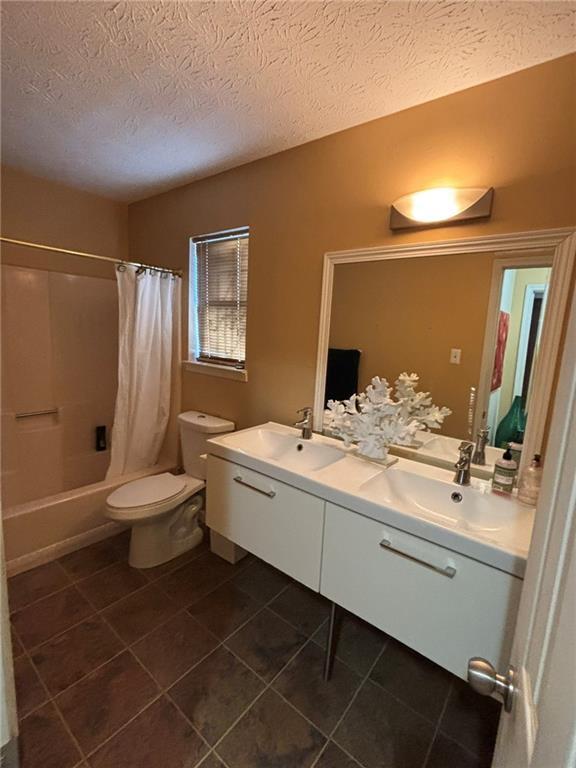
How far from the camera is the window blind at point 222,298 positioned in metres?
2.23

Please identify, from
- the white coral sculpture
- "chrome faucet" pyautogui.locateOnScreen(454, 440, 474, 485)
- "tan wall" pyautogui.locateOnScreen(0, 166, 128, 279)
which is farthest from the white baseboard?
"chrome faucet" pyautogui.locateOnScreen(454, 440, 474, 485)

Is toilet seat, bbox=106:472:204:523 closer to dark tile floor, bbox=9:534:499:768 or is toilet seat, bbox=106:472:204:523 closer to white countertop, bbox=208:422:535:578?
dark tile floor, bbox=9:534:499:768

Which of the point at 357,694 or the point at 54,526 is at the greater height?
the point at 54,526

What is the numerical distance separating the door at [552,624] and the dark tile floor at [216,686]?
0.88m

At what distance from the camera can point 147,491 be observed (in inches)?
79.9

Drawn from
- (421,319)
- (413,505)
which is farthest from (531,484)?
(421,319)

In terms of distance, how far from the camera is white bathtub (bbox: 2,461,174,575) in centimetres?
190

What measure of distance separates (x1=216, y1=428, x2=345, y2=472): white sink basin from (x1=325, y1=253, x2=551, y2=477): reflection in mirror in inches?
11.4

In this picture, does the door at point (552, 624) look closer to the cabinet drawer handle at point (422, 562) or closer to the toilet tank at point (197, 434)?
the cabinet drawer handle at point (422, 562)

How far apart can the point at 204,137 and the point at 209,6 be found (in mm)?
765

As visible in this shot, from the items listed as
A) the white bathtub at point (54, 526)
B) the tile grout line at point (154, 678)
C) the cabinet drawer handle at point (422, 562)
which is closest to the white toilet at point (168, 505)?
the white bathtub at point (54, 526)

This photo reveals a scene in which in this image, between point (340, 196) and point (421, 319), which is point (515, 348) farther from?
point (340, 196)

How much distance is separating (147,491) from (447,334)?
1.82 meters

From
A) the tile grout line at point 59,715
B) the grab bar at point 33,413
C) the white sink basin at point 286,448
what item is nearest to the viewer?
the tile grout line at point 59,715
